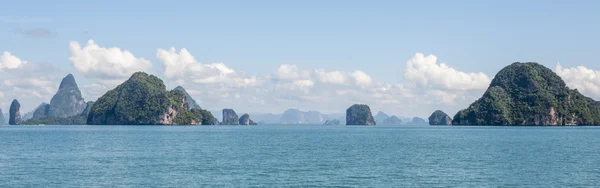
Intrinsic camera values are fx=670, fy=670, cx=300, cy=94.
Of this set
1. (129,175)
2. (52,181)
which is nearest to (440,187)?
(129,175)

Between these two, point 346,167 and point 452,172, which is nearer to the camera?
point 452,172

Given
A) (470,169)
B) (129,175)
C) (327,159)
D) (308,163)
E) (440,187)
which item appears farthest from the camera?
(327,159)

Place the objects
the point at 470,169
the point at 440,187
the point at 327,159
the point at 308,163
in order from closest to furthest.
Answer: the point at 440,187 → the point at 470,169 → the point at 308,163 → the point at 327,159

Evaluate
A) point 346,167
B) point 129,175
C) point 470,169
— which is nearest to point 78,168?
point 129,175

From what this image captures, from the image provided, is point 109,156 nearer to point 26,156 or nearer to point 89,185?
point 26,156

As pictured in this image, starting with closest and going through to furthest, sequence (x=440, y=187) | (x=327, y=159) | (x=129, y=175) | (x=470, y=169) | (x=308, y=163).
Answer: (x=440, y=187) < (x=129, y=175) < (x=470, y=169) < (x=308, y=163) < (x=327, y=159)

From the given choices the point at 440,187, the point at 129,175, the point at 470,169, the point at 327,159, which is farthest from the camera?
the point at 327,159

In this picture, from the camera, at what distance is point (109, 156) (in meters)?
88.9

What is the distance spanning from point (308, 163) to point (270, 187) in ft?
71.9

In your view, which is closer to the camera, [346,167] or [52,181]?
[52,181]

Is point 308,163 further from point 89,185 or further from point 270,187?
point 89,185

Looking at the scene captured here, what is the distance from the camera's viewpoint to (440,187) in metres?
56.8

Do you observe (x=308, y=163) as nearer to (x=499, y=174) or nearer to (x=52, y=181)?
(x=499, y=174)

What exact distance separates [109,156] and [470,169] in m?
46.8
